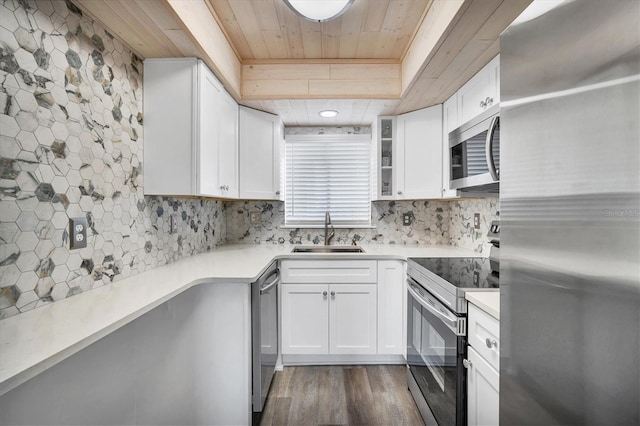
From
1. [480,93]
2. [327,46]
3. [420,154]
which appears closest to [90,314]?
[327,46]

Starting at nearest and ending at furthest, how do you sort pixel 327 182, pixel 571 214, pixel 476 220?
pixel 571 214, pixel 476 220, pixel 327 182

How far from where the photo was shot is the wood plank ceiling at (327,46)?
4.34ft

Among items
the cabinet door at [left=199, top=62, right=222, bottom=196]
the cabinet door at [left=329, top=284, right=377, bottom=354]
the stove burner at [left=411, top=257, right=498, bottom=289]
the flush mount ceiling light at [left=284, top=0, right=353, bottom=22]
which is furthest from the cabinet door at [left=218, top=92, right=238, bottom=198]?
the stove burner at [left=411, top=257, right=498, bottom=289]

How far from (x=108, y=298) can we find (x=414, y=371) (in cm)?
174

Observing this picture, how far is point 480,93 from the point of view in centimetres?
172

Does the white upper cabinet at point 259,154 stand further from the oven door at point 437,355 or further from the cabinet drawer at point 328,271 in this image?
the oven door at point 437,355

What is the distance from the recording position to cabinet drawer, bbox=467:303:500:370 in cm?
106

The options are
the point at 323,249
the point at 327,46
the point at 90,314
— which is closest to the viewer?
the point at 90,314

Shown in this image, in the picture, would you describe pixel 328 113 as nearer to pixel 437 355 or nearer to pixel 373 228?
pixel 373 228

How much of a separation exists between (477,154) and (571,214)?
1.37m

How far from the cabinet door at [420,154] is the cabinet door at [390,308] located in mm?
633

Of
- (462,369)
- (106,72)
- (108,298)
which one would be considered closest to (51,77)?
(106,72)

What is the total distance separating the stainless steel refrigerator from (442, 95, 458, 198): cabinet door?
1549mm

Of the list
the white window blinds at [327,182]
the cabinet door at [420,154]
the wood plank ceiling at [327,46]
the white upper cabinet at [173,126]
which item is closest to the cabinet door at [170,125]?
the white upper cabinet at [173,126]
